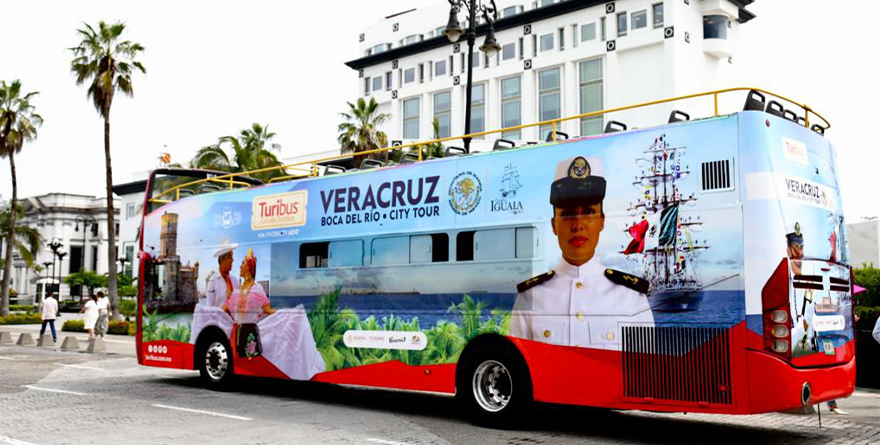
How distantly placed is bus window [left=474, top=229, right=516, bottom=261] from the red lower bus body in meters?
1.09

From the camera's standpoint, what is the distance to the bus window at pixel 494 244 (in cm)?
1038

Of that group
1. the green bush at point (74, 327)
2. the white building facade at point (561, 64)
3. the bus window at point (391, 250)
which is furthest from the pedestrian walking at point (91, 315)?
the white building facade at point (561, 64)

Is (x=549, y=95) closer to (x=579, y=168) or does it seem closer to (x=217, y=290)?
(x=217, y=290)

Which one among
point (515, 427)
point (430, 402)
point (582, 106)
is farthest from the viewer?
point (582, 106)

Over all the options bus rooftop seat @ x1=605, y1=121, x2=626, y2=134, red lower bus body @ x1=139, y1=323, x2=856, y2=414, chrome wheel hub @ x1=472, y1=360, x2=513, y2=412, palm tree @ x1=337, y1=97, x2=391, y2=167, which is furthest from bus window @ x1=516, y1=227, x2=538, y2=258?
palm tree @ x1=337, y1=97, x2=391, y2=167

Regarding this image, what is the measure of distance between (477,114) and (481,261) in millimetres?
56083

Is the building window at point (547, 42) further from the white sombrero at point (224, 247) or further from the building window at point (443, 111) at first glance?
the white sombrero at point (224, 247)

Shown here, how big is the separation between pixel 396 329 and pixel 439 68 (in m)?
58.0

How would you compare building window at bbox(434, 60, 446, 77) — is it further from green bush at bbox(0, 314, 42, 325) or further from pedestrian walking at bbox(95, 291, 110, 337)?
pedestrian walking at bbox(95, 291, 110, 337)

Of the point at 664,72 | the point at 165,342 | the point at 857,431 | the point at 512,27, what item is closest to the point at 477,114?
the point at 512,27

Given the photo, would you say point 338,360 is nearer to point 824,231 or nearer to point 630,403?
point 630,403

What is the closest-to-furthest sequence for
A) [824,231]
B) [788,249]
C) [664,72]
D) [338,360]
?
[788,249], [824,231], [338,360], [664,72]

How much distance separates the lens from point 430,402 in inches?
524

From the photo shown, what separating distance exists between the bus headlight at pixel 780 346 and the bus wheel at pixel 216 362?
937cm
